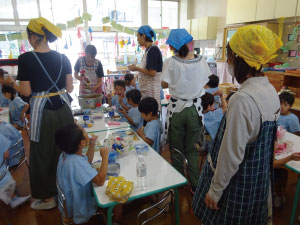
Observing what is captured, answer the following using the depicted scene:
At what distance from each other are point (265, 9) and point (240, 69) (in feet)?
15.7

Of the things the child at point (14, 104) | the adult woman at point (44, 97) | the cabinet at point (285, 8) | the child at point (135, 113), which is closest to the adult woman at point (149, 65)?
the child at point (135, 113)

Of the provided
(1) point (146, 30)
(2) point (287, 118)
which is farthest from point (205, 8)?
(2) point (287, 118)

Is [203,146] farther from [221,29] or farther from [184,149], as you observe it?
[221,29]

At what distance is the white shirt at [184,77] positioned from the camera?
1948 millimetres

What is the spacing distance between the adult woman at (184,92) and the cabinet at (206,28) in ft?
16.5

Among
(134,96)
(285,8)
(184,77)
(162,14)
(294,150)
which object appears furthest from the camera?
(162,14)

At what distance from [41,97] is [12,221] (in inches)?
47.5

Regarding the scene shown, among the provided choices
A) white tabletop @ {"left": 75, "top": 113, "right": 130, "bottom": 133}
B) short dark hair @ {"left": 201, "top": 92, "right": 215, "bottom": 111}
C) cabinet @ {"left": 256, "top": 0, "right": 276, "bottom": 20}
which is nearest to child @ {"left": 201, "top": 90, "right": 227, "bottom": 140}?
short dark hair @ {"left": 201, "top": 92, "right": 215, "bottom": 111}

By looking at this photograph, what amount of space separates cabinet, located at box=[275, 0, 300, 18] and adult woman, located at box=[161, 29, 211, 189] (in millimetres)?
3485

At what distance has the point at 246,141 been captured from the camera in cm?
95

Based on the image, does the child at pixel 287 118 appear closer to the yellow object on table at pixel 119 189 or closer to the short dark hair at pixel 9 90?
the yellow object on table at pixel 119 189

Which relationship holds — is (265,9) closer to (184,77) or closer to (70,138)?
(184,77)

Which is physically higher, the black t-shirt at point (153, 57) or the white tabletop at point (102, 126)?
the black t-shirt at point (153, 57)

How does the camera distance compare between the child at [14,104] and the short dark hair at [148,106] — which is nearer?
the short dark hair at [148,106]
